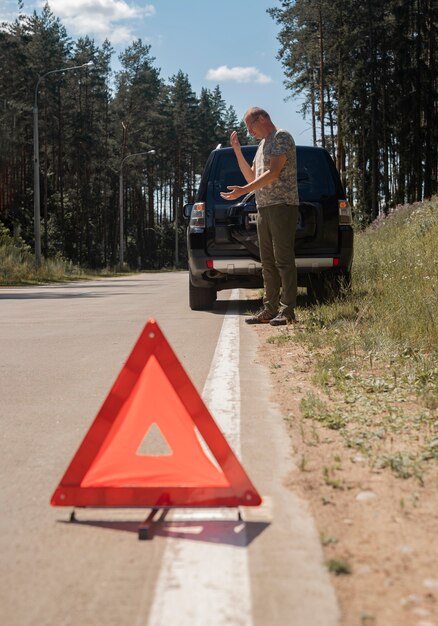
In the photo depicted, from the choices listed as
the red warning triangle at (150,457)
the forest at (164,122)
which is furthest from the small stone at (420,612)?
the forest at (164,122)

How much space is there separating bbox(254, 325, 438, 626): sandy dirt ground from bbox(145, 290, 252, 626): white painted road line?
0.28 meters

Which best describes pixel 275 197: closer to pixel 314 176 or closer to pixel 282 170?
pixel 282 170

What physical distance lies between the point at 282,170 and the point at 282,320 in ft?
5.18

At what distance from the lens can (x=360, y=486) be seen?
331 cm

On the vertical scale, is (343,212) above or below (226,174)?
below

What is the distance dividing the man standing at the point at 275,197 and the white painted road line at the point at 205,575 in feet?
19.0

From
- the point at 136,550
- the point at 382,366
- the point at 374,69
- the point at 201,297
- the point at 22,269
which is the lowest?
the point at 136,550

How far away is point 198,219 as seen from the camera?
425 inches

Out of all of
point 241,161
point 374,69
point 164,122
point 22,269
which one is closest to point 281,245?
point 241,161

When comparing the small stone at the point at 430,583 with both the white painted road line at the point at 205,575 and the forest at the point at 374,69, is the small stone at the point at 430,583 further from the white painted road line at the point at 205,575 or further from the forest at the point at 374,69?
the forest at the point at 374,69

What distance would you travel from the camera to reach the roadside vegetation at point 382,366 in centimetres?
391

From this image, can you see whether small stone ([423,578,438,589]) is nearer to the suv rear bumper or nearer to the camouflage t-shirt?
the camouflage t-shirt

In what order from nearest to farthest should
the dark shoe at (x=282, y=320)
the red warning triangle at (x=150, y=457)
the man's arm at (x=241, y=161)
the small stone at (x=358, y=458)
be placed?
the red warning triangle at (x=150, y=457), the small stone at (x=358, y=458), the man's arm at (x=241, y=161), the dark shoe at (x=282, y=320)

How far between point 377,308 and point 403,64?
4542 centimetres
